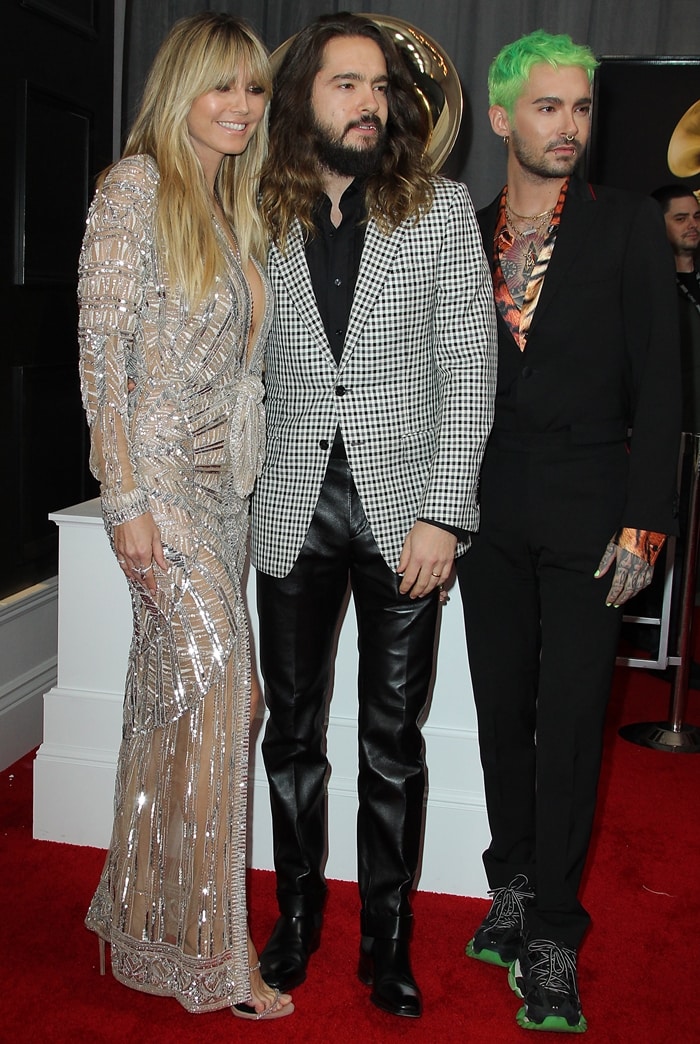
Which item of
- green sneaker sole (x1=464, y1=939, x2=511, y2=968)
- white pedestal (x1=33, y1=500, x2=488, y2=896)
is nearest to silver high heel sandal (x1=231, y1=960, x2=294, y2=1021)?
green sneaker sole (x1=464, y1=939, x2=511, y2=968)

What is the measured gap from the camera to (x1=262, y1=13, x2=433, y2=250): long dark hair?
2.10m

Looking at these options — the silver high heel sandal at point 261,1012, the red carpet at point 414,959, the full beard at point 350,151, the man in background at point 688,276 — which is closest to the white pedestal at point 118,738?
the red carpet at point 414,959

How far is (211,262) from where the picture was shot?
2.01 m

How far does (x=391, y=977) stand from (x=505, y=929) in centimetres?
32

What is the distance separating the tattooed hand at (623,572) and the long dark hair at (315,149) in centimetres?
74

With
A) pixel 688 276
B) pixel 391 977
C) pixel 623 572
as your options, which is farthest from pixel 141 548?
pixel 688 276

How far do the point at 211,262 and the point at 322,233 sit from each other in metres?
0.26

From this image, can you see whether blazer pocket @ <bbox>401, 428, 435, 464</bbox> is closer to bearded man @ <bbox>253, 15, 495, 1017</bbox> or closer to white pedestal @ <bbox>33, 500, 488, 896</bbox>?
bearded man @ <bbox>253, 15, 495, 1017</bbox>

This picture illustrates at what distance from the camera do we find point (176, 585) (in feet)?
6.72

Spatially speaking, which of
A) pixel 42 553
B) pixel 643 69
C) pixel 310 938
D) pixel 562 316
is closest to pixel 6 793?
pixel 42 553

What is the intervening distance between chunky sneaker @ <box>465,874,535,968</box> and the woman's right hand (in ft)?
3.50

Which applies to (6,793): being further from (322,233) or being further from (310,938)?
(322,233)

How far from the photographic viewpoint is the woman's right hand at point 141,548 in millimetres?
1988

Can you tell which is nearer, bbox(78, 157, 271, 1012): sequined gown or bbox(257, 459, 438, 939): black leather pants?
bbox(78, 157, 271, 1012): sequined gown
